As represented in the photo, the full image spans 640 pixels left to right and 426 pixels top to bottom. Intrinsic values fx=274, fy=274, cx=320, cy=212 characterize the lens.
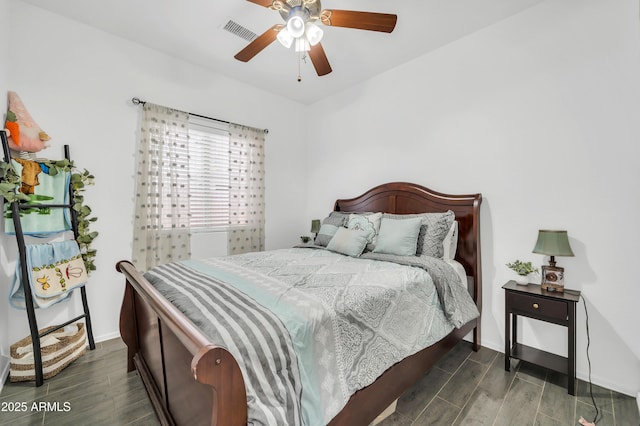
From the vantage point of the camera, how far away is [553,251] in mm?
1957

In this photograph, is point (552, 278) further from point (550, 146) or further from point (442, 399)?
point (442, 399)

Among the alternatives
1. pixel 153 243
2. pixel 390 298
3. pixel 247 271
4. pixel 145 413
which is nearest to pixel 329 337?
pixel 390 298

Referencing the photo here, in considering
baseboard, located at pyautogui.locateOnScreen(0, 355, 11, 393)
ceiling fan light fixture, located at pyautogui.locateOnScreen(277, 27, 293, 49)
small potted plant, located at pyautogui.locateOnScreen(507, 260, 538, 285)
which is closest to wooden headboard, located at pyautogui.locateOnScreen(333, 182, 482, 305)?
small potted plant, located at pyautogui.locateOnScreen(507, 260, 538, 285)

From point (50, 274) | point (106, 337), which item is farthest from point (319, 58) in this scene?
point (106, 337)

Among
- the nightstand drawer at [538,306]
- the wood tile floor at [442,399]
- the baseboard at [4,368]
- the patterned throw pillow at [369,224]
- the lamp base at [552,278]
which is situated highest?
the patterned throw pillow at [369,224]

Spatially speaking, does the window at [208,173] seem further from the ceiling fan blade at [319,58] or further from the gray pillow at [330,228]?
the ceiling fan blade at [319,58]

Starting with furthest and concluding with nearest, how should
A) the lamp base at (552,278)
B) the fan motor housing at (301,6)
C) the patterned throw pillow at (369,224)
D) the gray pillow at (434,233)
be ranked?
the patterned throw pillow at (369,224)
the gray pillow at (434,233)
the lamp base at (552,278)
the fan motor housing at (301,6)

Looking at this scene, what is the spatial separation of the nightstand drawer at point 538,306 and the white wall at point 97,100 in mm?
3501

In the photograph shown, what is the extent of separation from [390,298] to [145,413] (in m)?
1.64

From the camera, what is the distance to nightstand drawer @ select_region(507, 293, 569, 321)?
190 cm

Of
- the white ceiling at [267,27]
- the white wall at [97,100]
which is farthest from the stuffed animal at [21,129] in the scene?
the white ceiling at [267,27]

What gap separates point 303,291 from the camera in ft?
4.95

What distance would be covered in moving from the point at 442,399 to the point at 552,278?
1221mm

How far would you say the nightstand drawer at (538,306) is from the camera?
190 cm
